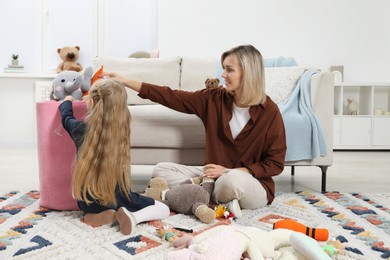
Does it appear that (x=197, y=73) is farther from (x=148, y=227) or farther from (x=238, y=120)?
(x=148, y=227)

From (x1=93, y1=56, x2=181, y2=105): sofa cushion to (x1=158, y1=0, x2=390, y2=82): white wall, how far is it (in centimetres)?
168

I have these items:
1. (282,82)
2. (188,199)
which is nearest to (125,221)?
(188,199)

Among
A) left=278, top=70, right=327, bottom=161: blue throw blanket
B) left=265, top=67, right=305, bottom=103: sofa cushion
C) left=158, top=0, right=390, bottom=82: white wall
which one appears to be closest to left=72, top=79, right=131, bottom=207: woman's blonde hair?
left=278, top=70, right=327, bottom=161: blue throw blanket

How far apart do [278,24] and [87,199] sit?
354 cm

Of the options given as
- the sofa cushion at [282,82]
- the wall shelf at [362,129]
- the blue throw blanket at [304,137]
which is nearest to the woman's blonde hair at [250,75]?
the blue throw blanket at [304,137]

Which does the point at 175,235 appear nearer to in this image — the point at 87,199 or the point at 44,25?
the point at 87,199

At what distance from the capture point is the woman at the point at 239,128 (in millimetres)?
1748

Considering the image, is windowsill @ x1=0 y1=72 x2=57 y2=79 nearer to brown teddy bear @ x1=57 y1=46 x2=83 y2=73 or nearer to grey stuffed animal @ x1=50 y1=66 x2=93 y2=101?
brown teddy bear @ x1=57 y1=46 x2=83 y2=73

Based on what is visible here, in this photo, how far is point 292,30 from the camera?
4504 mm

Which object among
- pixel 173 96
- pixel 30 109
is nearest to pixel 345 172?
pixel 173 96

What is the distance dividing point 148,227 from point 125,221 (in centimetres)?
11

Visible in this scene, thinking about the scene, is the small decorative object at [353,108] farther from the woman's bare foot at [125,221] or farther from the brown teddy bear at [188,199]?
the woman's bare foot at [125,221]

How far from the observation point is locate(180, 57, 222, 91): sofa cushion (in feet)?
9.16

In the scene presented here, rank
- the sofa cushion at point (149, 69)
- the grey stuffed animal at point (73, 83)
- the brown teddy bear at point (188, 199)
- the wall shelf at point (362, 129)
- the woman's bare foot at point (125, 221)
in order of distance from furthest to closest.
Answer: the wall shelf at point (362, 129)
the sofa cushion at point (149, 69)
the grey stuffed animal at point (73, 83)
the brown teddy bear at point (188, 199)
the woman's bare foot at point (125, 221)
